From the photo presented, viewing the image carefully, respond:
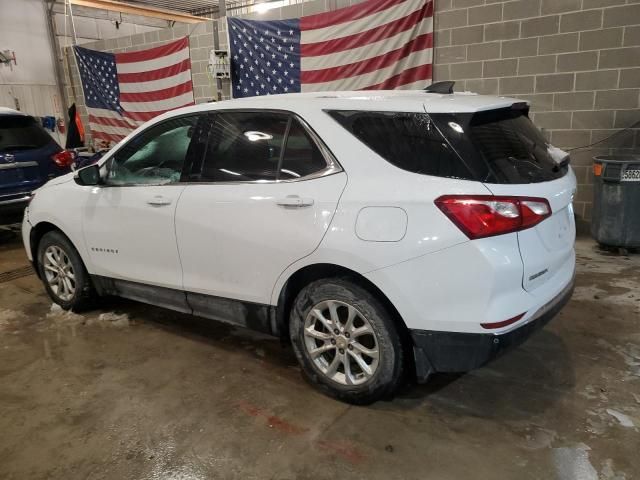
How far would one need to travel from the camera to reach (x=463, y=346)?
2266mm

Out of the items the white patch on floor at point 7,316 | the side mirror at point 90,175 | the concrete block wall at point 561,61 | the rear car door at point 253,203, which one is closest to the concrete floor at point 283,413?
the white patch on floor at point 7,316

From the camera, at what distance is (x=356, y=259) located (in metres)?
2.39

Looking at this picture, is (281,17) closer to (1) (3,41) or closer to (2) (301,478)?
(1) (3,41)

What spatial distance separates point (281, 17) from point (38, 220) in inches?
188

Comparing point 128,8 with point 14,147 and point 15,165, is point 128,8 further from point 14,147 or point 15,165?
point 15,165

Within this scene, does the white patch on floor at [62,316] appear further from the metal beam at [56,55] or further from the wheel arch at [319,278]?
the metal beam at [56,55]

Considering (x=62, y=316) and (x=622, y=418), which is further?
(x=62, y=316)

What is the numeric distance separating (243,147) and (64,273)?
2.10 m

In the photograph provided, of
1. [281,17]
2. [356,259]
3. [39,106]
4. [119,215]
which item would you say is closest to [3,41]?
[39,106]

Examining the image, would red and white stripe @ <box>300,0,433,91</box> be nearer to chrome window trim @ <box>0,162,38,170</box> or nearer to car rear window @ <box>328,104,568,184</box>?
chrome window trim @ <box>0,162,38,170</box>

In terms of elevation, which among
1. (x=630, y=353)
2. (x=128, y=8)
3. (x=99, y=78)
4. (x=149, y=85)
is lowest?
(x=630, y=353)

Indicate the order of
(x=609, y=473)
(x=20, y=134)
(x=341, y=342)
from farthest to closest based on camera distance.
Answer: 1. (x=20, y=134)
2. (x=341, y=342)
3. (x=609, y=473)

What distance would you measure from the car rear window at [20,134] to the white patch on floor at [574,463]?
6359 mm

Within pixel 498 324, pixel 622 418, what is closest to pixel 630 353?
pixel 622 418
